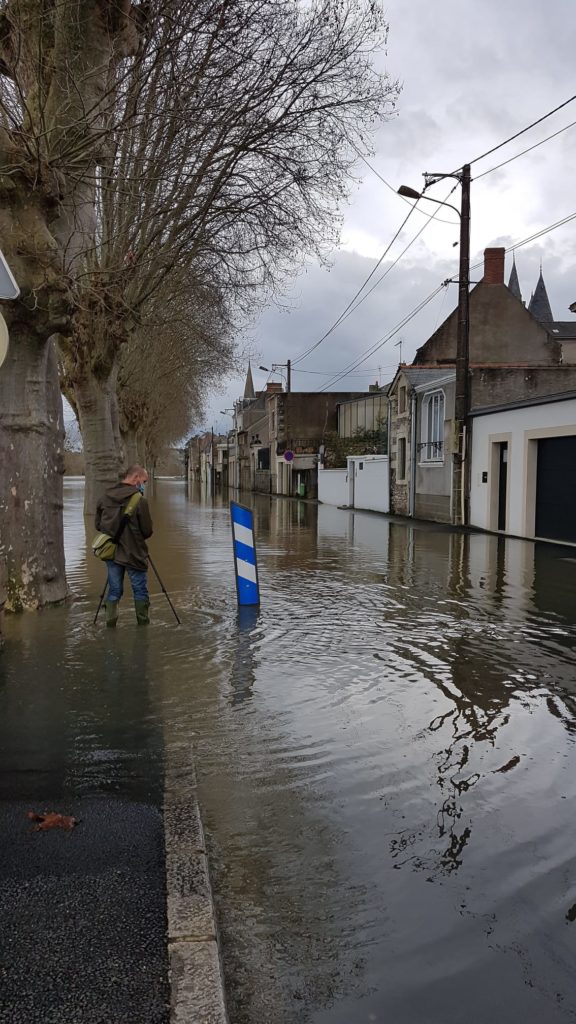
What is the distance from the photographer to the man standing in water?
8117mm

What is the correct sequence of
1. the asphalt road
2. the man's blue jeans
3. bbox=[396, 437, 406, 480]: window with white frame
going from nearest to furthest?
1. the asphalt road
2. the man's blue jeans
3. bbox=[396, 437, 406, 480]: window with white frame

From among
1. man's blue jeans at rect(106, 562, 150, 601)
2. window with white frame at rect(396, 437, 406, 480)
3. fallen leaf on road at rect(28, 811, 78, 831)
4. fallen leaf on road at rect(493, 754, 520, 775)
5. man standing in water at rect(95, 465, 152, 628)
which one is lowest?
fallen leaf on road at rect(493, 754, 520, 775)

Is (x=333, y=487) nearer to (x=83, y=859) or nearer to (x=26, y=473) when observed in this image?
(x=26, y=473)

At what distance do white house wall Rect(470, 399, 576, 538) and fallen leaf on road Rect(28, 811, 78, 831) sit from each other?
15874mm

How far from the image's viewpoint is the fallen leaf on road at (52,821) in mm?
3531

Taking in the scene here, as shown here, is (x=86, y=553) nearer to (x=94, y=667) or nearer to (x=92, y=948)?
(x=94, y=667)

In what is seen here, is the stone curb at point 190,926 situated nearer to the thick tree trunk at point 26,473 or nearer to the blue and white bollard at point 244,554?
the blue and white bollard at point 244,554

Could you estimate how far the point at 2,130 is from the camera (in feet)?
26.8

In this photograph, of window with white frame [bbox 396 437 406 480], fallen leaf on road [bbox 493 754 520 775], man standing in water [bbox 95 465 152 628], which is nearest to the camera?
fallen leaf on road [bbox 493 754 520 775]

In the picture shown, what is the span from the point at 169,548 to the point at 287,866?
48.9ft

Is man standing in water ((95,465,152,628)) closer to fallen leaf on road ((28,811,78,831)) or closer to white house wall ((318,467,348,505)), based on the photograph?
fallen leaf on road ((28,811,78,831))

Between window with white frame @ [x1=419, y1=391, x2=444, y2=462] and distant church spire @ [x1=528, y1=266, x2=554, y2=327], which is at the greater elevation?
distant church spire @ [x1=528, y1=266, x2=554, y2=327]

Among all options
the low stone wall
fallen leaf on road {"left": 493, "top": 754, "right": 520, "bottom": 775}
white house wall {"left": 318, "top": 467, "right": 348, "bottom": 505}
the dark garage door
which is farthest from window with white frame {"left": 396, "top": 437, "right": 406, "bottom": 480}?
fallen leaf on road {"left": 493, "top": 754, "right": 520, "bottom": 775}

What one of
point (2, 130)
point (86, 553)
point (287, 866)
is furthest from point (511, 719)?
point (86, 553)
